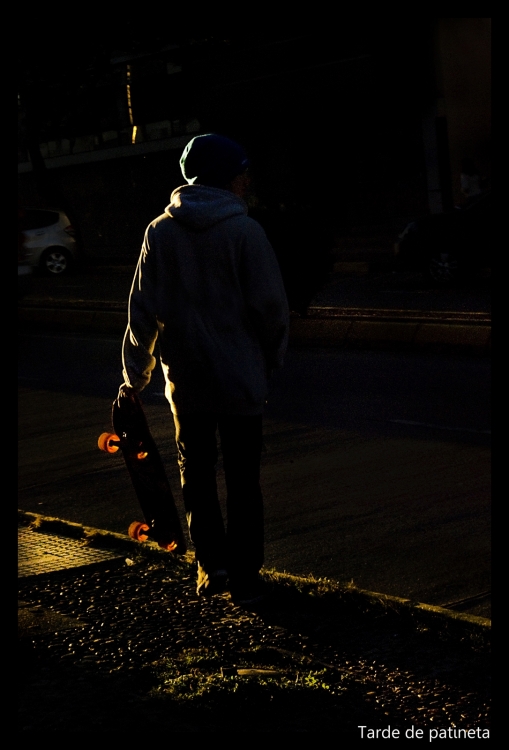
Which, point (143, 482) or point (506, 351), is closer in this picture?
point (506, 351)

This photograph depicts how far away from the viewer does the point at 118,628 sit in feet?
15.7

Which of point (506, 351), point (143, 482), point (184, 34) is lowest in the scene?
point (143, 482)

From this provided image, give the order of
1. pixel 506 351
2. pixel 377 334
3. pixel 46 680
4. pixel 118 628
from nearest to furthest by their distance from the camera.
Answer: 1. pixel 506 351
2. pixel 46 680
3. pixel 118 628
4. pixel 377 334

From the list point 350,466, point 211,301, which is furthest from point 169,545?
point 350,466

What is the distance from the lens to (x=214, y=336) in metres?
4.91

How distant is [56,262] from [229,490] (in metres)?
24.4

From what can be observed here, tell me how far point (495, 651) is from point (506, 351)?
2.95 ft

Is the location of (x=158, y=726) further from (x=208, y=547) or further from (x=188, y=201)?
(x=188, y=201)

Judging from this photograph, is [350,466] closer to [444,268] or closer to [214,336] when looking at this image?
[214,336]

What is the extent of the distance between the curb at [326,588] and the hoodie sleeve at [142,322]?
3.28 feet

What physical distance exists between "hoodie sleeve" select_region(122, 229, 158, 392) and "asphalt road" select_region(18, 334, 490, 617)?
3.84 ft

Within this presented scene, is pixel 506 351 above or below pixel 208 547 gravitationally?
above

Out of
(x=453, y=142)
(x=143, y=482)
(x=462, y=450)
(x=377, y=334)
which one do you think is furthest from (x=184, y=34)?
(x=143, y=482)

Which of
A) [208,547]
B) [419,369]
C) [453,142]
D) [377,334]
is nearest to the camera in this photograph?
[208,547]
